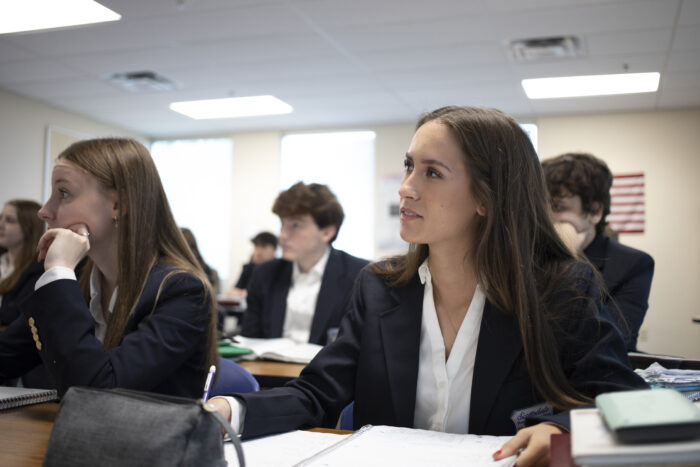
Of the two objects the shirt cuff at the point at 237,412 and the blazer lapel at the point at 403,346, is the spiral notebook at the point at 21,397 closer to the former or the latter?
the shirt cuff at the point at 237,412

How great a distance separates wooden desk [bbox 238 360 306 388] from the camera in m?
2.26

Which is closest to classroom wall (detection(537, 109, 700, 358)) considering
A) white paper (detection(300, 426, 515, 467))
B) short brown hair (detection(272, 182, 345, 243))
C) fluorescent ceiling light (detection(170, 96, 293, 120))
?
fluorescent ceiling light (detection(170, 96, 293, 120))

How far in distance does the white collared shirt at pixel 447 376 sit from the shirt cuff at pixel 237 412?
0.44 metres

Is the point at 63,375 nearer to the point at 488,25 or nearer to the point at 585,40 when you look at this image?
the point at 488,25

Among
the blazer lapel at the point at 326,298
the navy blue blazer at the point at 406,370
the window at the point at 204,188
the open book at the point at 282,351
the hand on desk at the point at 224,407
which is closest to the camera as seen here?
the hand on desk at the point at 224,407

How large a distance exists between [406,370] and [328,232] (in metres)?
Answer: 2.30

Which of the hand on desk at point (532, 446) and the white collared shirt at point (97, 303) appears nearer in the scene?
the hand on desk at point (532, 446)

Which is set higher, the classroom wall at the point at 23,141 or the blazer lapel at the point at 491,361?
the classroom wall at the point at 23,141

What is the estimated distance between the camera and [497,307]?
1419 mm

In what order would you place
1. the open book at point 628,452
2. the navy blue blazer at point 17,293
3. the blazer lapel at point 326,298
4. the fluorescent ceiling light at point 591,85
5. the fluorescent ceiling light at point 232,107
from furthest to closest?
the fluorescent ceiling light at point 232,107 < the fluorescent ceiling light at point 591,85 < the navy blue blazer at point 17,293 < the blazer lapel at point 326,298 < the open book at point 628,452

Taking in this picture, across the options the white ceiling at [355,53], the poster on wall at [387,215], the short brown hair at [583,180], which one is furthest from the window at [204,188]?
the short brown hair at [583,180]

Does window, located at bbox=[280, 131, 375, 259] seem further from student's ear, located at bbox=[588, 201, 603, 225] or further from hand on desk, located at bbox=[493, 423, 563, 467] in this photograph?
hand on desk, located at bbox=[493, 423, 563, 467]

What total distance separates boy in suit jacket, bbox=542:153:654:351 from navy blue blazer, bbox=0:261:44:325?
8.82 feet

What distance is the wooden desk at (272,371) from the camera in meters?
2.26
